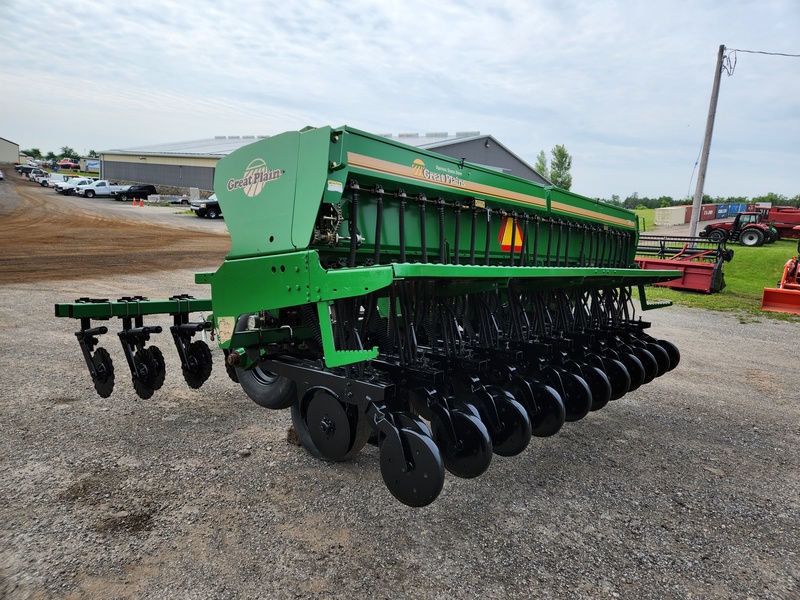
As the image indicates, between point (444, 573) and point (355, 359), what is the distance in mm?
1168

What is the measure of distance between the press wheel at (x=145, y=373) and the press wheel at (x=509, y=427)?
254cm

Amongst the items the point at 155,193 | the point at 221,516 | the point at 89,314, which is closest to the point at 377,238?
the point at 221,516

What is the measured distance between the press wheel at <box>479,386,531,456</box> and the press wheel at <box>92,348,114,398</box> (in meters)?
2.85

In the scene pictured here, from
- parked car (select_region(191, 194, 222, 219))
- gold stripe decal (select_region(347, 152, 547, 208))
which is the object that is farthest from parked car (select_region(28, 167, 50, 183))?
gold stripe decal (select_region(347, 152, 547, 208))

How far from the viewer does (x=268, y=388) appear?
409 cm

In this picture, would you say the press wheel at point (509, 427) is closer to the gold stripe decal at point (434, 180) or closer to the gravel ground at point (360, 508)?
the gravel ground at point (360, 508)

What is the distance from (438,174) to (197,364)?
7.68 ft

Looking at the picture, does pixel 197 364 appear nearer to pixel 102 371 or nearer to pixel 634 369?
pixel 102 371

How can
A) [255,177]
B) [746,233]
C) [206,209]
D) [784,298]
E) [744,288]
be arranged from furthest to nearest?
1. [206,209]
2. [746,233]
3. [744,288]
4. [784,298]
5. [255,177]

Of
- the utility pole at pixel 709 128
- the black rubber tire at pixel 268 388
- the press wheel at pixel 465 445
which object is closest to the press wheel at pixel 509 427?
the press wheel at pixel 465 445

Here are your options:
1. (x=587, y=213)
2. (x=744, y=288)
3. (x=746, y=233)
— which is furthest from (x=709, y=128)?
(x=587, y=213)

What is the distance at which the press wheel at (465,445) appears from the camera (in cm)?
297

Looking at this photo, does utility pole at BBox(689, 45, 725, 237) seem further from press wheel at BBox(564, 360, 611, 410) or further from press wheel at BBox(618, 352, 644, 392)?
press wheel at BBox(564, 360, 611, 410)

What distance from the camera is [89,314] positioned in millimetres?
3967
